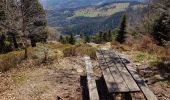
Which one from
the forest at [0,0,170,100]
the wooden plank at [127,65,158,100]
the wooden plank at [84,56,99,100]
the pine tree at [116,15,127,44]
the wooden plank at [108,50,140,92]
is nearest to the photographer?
the wooden plank at [127,65,158,100]

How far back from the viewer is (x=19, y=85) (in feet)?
30.0

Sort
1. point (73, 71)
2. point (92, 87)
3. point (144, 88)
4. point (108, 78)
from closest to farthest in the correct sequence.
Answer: point (144, 88), point (108, 78), point (92, 87), point (73, 71)

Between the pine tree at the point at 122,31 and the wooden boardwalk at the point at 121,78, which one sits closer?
the wooden boardwalk at the point at 121,78

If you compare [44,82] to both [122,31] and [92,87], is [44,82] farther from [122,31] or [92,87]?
[122,31]

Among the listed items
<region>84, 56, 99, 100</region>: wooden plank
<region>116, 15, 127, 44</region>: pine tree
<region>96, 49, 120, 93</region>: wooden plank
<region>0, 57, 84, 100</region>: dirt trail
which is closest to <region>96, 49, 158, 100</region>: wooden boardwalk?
<region>96, 49, 120, 93</region>: wooden plank

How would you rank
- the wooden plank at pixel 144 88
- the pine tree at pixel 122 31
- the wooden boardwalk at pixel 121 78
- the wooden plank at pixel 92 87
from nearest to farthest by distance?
the wooden plank at pixel 144 88, the wooden boardwalk at pixel 121 78, the wooden plank at pixel 92 87, the pine tree at pixel 122 31

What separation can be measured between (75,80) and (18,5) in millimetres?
6969

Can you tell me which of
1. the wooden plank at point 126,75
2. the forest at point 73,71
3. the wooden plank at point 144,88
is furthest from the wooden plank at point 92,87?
the wooden plank at point 144,88

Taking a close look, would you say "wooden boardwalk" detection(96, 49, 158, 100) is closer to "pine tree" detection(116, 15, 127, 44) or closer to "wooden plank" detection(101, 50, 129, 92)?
"wooden plank" detection(101, 50, 129, 92)

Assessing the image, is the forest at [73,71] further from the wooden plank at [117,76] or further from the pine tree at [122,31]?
the pine tree at [122,31]

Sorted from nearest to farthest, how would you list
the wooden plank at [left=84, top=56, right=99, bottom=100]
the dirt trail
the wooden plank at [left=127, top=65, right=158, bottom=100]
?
the wooden plank at [left=127, top=65, right=158, bottom=100]
the wooden plank at [left=84, top=56, right=99, bottom=100]
the dirt trail

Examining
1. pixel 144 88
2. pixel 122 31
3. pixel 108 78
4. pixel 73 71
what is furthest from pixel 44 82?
pixel 122 31

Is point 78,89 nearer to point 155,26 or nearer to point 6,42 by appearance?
point 155,26

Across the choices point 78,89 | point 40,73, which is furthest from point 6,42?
point 78,89
